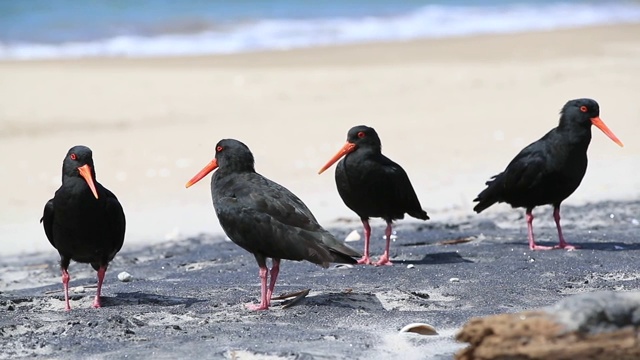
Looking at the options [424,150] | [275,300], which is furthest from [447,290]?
[424,150]

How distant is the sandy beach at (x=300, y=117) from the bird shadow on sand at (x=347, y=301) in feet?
10.9

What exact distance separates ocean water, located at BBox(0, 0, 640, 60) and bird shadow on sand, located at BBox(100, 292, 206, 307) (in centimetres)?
1611

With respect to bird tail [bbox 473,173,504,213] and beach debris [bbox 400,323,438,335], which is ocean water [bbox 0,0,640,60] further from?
beach debris [bbox 400,323,438,335]

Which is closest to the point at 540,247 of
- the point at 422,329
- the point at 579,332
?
the point at 422,329

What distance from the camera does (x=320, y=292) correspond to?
605 cm

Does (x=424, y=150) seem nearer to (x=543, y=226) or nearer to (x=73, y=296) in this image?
(x=543, y=226)

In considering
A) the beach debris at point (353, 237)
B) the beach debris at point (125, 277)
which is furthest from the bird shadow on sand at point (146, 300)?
the beach debris at point (353, 237)

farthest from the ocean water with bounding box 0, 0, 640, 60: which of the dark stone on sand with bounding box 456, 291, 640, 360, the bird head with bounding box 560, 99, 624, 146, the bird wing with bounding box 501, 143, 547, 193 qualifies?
the dark stone on sand with bounding box 456, 291, 640, 360

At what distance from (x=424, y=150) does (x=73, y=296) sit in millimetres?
6186

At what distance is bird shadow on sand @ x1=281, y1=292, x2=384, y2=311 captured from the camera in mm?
5634

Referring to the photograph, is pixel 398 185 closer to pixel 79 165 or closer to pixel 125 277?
pixel 125 277

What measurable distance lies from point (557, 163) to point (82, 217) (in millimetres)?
3592

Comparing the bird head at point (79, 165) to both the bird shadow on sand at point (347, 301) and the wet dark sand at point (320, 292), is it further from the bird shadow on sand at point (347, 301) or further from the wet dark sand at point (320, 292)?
the bird shadow on sand at point (347, 301)

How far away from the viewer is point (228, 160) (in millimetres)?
6293
